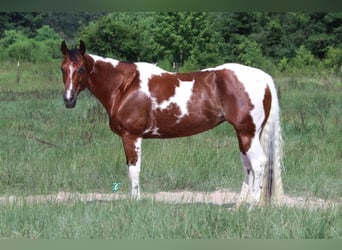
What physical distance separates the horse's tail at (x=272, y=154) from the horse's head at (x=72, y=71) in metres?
1.62

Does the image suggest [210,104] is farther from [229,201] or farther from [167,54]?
[167,54]

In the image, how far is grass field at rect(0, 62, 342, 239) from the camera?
10.4ft

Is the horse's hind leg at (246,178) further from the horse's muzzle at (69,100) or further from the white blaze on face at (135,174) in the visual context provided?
the horse's muzzle at (69,100)

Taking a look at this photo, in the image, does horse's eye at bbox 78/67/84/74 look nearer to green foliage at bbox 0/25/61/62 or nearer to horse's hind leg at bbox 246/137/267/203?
horse's hind leg at bbox 246/137/267/203

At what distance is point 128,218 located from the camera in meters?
3.40

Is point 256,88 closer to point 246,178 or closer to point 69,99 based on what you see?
point 246,178

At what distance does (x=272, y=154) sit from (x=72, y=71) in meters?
1.84

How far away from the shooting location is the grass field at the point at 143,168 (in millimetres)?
3156

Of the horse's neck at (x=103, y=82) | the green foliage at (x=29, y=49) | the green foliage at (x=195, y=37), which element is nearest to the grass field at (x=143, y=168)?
the green foliage at (x=29, y=49)

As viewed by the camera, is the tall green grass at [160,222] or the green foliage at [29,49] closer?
the tall green grass at [160,222]

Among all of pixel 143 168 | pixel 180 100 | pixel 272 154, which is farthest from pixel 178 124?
pixel 143 168

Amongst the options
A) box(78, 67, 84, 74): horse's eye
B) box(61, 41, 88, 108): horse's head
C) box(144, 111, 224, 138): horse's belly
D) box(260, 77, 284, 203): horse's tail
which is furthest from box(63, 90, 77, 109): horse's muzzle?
box(260, 77, 284, 203): horse's tail

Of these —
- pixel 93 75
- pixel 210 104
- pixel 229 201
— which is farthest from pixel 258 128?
pixel 93 75

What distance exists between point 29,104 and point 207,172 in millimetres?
5225
